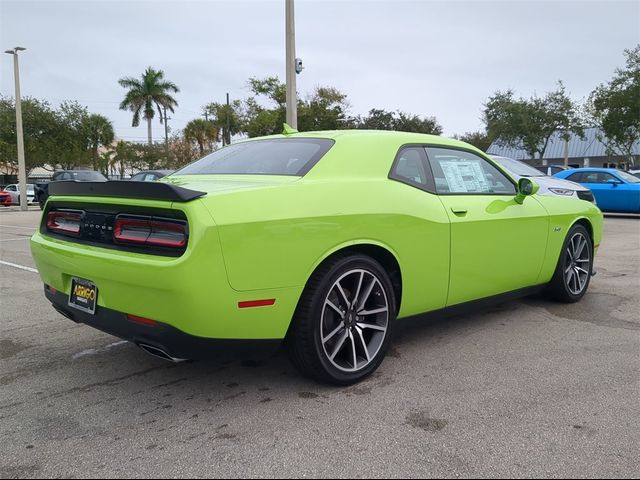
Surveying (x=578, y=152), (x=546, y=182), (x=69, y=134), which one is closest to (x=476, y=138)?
(x=578, y=152)

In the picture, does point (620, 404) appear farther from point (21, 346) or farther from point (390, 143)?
point (21, 346)

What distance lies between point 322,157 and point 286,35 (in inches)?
393

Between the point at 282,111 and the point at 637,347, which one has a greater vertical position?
the point at 282,111

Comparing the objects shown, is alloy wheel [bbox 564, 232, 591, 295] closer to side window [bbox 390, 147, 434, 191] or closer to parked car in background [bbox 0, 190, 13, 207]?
side window [bbox 390, 147, 434, 191]

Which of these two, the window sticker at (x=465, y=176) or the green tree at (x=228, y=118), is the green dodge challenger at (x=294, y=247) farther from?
the green tree at (x=228, y=118)

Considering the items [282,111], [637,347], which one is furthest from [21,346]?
[282,111]

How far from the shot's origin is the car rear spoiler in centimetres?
263

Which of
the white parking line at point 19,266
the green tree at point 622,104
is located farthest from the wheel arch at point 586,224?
the green tree at point 622,104

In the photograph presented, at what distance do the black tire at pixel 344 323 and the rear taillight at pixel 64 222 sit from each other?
4.73ft

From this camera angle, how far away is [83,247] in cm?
308

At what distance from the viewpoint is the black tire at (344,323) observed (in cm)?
295

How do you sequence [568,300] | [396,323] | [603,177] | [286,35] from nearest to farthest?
[396,323], [568,300], [286,35], [603,177]

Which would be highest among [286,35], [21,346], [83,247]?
[286,35]

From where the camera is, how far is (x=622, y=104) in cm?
2945
